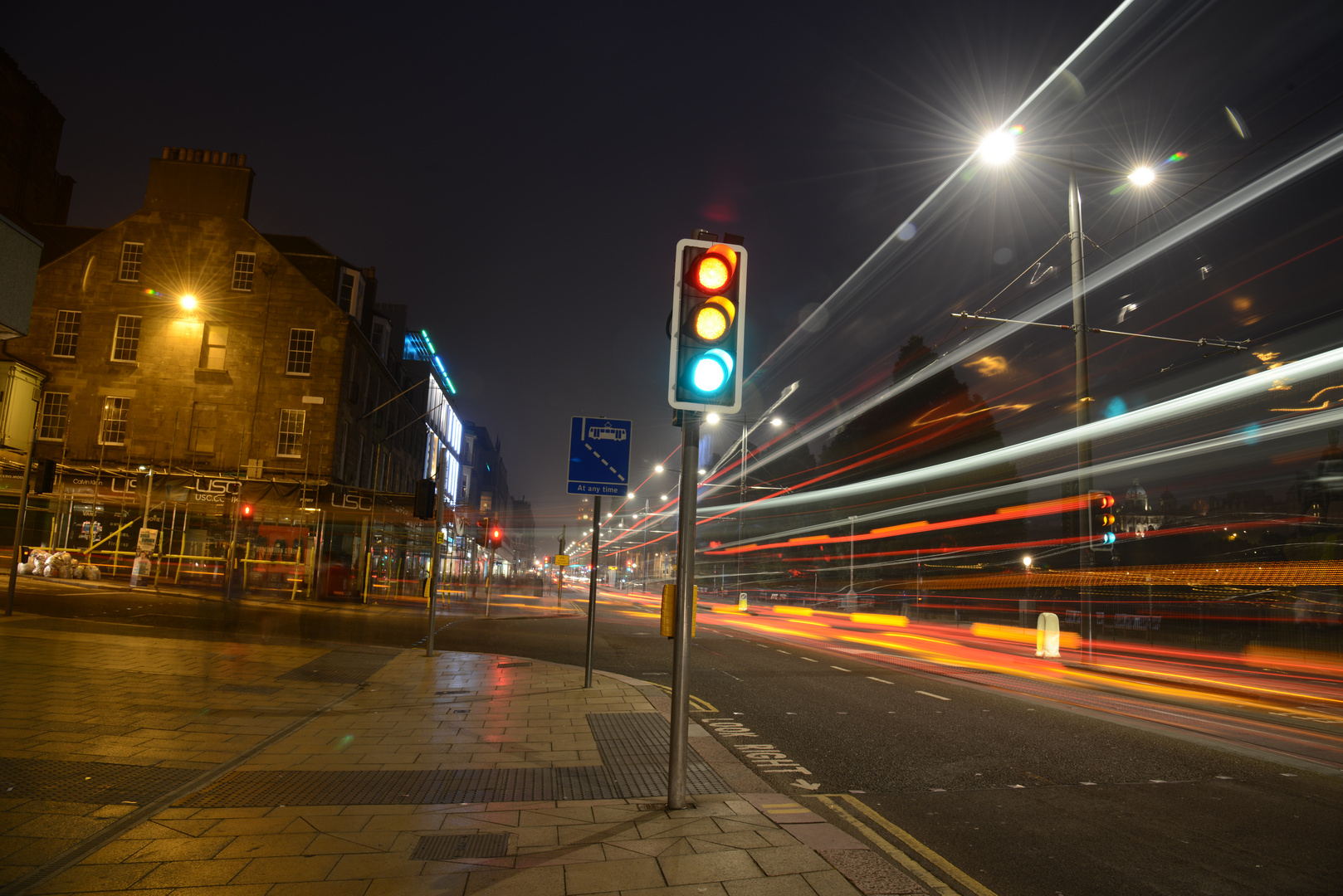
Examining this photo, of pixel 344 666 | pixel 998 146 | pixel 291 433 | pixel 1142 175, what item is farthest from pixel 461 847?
pixel 291 433

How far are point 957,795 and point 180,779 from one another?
5.97 meters

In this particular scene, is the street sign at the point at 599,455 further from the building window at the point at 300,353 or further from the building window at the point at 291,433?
the building window at the point at 300,353

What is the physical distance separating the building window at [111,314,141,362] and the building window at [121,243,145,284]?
174cm

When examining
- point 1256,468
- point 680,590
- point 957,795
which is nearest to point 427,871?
point 680,590

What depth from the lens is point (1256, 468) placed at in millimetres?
25250

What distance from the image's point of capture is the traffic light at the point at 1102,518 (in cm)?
1495

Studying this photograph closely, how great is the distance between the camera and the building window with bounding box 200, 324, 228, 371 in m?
31.8

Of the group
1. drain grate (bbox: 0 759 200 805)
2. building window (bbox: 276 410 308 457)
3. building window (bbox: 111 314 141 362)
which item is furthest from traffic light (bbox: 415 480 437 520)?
building window (bbox: 111 314 141 362)

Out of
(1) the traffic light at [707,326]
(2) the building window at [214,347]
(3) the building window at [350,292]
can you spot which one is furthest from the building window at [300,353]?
(1) the traffic light at [707,326]

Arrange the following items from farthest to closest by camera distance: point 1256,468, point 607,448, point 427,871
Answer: point 1256,468 → point 607,448 → point 427,871

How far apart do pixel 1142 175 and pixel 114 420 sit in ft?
117

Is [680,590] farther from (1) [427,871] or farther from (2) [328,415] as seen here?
(2) [328,415]

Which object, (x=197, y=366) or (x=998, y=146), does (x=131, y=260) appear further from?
(x=998, y=146)

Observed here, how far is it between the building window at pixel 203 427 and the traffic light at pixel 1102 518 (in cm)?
3131
